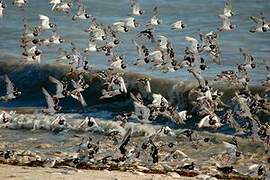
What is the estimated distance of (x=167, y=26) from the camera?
1544 inches

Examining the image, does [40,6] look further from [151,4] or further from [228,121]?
[228,121]

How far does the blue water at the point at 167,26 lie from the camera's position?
3075cm

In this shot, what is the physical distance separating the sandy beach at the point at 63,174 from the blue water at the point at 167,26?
11.1 metres

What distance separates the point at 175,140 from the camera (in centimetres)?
2102

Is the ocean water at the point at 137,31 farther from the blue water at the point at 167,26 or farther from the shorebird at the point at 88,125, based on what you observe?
the shorebird at the point at 88,125

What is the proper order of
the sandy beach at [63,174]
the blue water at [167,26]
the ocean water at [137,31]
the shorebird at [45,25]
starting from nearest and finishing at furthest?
the sandy beach at [63,174], the shorebird at [45,25], the ocean water at [137,31], the blue water at [167,26]

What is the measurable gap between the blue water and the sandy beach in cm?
1107

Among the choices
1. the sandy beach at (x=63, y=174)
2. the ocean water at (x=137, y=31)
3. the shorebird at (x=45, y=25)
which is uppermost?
the shorebird at (x=45, y=25)

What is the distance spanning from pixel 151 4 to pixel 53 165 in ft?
106

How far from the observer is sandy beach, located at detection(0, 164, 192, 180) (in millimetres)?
14949

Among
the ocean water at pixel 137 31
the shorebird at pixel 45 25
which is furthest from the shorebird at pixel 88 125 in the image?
the ocean water at pixel 137 31

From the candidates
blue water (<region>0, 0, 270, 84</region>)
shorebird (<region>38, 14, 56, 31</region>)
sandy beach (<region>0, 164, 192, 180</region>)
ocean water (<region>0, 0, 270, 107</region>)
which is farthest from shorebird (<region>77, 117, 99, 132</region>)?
sandy beach (<region>0, 164, 192, 180</region>)

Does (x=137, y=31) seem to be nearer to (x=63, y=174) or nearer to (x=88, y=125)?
(x=88, y=125)

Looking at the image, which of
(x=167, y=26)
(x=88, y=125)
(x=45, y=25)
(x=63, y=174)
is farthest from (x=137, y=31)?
(x=63, y=174)
